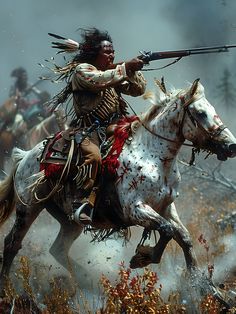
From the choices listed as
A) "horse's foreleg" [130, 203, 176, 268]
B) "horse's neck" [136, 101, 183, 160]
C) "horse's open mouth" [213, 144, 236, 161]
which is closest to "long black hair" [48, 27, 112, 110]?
"horse's neck" [136, 101, 183, 160]

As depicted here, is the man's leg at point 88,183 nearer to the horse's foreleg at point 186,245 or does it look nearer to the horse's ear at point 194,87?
the horse's foreleg at point 186,245

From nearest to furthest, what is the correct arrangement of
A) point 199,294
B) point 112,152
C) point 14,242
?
1. point 199,294
2. point 112,152
3. point 14,242

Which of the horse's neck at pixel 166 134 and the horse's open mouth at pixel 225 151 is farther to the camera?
the horse's neck at pixel 166 134

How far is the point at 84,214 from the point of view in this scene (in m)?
6.73

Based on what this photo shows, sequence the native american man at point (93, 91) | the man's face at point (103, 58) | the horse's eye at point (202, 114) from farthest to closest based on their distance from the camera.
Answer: the man's face at point (103, 58) < the native american man at point (93, 91) < the horse's eye at point (202, 114)

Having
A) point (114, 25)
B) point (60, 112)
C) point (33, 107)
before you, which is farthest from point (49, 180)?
point (114, 25)

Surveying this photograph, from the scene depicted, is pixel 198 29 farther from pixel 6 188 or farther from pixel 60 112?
pixel 6 188

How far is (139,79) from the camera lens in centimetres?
723

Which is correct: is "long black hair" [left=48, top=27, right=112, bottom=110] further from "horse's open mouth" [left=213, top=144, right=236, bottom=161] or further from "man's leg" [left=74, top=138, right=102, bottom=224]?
"horse's open mouth" [left=213, top=144, right=236, bottom=161]

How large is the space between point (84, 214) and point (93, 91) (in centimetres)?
122

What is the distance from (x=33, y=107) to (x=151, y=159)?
344 inches

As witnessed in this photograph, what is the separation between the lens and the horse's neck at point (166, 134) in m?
6.68

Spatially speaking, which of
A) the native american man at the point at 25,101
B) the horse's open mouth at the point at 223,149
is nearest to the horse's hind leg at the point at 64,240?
the horse's open mouth at the point at 223,149

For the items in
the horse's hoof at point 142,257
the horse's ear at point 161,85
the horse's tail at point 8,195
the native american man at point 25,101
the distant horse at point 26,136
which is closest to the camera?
the horse's hoof at point 142,257
